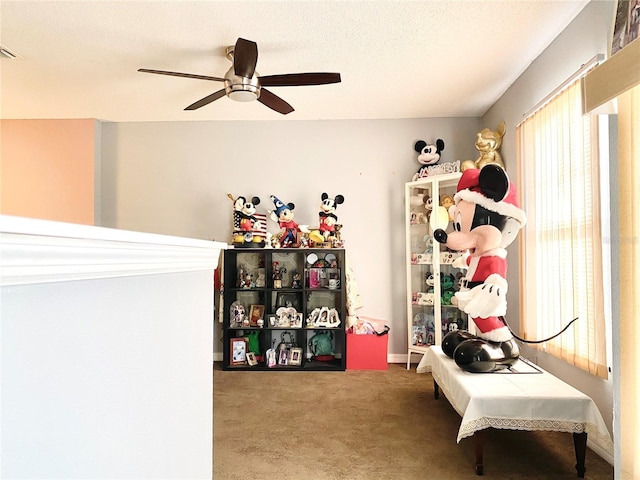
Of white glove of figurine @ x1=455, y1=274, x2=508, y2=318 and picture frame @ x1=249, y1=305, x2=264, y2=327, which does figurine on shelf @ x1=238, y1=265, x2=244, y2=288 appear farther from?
white glove of figurine @ x1=455, y1=274, x2=508, y2=318

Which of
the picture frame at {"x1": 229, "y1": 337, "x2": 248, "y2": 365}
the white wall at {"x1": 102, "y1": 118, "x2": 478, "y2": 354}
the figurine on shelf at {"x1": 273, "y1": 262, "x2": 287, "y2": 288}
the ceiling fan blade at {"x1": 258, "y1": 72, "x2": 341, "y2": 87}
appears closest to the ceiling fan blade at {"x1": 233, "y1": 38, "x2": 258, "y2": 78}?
the ceiling fan blade at {"x1": 258, "y1": 72, "x2": 341, "y2": 87}

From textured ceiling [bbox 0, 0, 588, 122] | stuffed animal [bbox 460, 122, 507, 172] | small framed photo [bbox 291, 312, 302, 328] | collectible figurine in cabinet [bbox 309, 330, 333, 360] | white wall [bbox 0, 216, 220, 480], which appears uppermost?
textured ceiling [bbox 0, 0, 588, 122]

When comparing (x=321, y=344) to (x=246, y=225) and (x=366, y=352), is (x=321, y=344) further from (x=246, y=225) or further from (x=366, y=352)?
(x=246, y=225)

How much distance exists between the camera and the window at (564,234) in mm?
2240

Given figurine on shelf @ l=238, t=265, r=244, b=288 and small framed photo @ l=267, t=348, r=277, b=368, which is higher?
figurine on shelf @ l=238, t=265, r=244, b=288

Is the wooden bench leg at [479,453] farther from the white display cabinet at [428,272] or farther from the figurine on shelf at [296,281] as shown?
the figurine on shelf at [296,281]

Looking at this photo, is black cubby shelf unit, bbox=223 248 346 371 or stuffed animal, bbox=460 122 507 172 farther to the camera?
black cubby shelf unit, bbox=223 248 346 371

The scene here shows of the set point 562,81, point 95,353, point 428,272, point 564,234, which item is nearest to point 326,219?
point 428,272

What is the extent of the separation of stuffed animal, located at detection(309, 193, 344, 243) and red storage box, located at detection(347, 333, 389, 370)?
97 cm

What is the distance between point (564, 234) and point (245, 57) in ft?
7.10

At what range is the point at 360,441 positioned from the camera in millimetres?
2406

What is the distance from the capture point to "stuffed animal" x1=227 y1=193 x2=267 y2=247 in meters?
4.09

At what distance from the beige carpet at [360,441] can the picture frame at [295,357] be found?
614 mm

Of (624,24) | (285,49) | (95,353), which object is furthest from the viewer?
(285,49)
